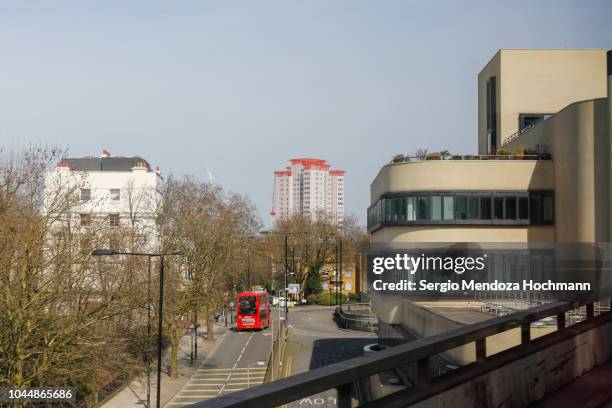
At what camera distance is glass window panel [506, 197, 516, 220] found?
35156 millimetres

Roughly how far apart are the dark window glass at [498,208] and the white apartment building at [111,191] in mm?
17181

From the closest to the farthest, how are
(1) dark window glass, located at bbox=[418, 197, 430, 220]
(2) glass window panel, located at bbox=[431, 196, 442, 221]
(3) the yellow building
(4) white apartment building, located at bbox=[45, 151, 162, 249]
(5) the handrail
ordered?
(5) the handrail, (4) white apartment building, located at bbox=[45, 151, 162, 249], (2) glass window panel, located at bbox=[431, 196, 442, 221], (1) dark window glass, located at bbox=[418, 197, 430, 220], (3) the yellow building

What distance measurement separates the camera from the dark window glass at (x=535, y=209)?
35312 mm

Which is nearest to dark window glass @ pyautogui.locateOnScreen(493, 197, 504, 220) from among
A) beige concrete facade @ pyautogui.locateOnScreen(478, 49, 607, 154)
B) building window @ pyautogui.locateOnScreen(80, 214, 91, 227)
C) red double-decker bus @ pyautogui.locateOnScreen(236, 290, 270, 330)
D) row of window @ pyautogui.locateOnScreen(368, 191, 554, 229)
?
row of window @ pyautogui.locateOnScreen(368, 191, 554, 229)

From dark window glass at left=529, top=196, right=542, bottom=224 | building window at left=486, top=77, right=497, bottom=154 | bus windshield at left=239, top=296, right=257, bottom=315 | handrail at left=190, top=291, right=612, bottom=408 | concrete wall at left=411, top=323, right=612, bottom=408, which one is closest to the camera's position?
handrail at left=190, top=291, right=612, bottom=408

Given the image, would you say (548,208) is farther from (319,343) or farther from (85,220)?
(319,343)

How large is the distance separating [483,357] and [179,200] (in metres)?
49.2

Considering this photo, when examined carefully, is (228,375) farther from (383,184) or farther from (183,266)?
(383,184)

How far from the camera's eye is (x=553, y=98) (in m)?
44.2

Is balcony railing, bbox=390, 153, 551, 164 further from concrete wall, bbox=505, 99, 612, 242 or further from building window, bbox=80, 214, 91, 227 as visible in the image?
building window, bbox=80, 214, 91, 227

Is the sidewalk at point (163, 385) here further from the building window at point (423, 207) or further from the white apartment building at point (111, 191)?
the building window at point (423, 207)

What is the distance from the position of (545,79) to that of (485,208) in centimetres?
1302

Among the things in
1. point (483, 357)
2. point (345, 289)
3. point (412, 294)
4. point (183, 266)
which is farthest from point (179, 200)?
point (345, 289)

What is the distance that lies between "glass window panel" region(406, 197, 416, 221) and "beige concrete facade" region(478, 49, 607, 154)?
11733mm
